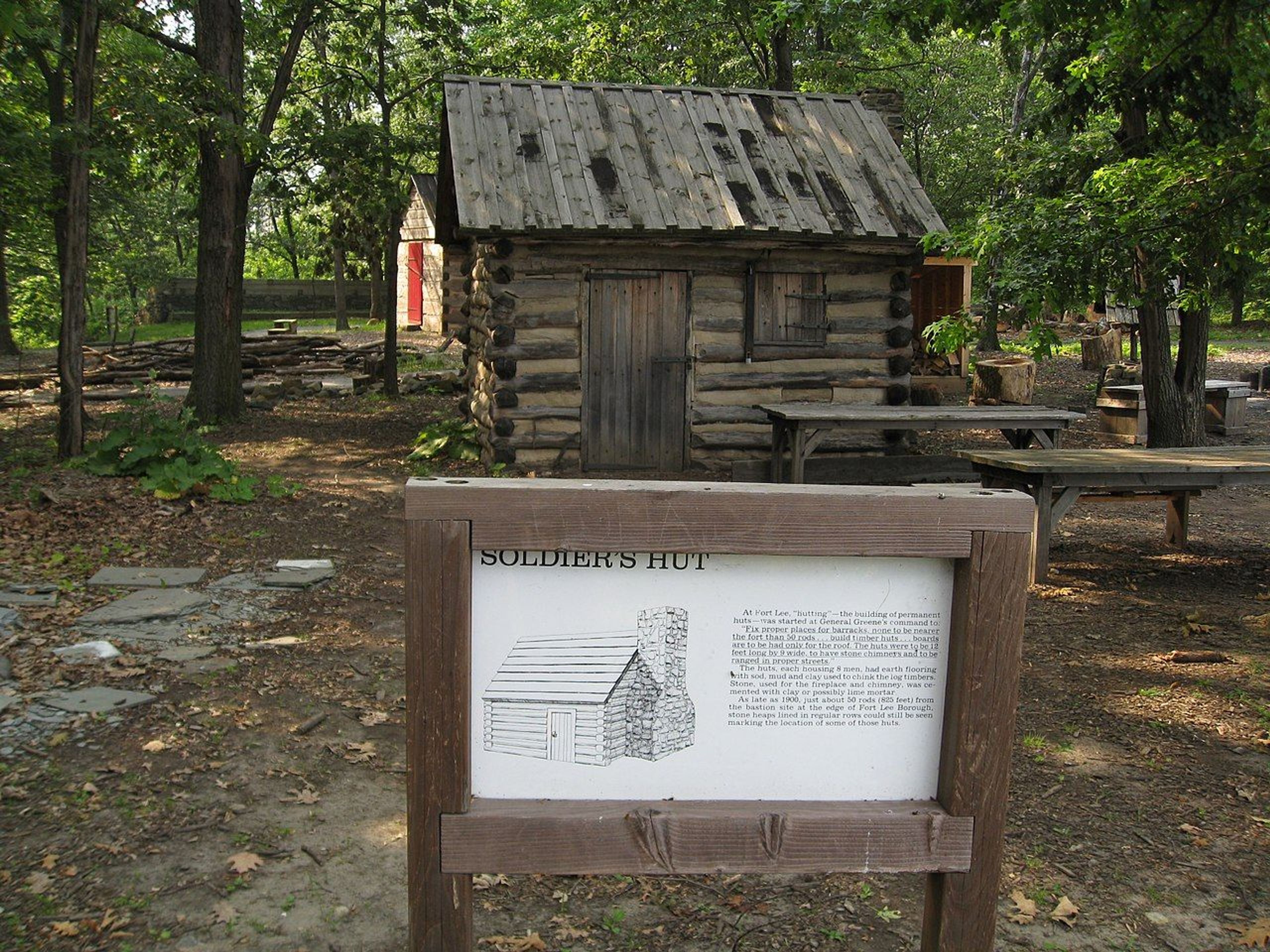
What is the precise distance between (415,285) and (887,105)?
2311 cm

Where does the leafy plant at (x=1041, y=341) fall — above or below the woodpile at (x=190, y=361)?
above

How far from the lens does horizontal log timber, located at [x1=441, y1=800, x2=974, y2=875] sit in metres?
2.62

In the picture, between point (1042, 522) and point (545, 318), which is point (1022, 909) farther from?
point (545, 318)

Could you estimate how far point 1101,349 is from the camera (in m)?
21.6

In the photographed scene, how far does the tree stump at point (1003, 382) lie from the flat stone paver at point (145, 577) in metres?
13.7

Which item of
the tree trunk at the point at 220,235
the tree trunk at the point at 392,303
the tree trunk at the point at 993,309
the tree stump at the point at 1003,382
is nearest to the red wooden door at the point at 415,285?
the tree trunk at the point at 392,303

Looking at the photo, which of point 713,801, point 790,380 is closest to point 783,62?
point 790,380

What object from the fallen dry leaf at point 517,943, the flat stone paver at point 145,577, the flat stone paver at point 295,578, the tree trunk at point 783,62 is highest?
the tree trunk at point 783,62

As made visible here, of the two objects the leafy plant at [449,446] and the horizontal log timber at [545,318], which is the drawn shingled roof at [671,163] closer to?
the horizontal log timber at [545,318]

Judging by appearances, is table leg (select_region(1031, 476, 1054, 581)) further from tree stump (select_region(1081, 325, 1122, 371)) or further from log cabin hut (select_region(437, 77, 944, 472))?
tree stump (select_region(1081, 325, 1122, 371))

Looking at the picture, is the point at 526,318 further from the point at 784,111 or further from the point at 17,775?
the point at 17,775

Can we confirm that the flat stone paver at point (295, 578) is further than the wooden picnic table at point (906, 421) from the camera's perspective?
No

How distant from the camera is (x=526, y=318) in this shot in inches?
458

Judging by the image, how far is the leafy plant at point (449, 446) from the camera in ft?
41.9
